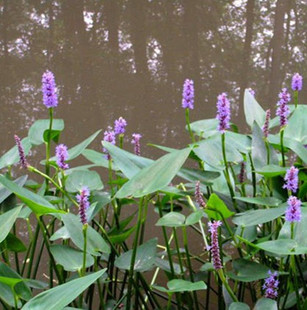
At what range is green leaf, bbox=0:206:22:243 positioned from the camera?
652mm

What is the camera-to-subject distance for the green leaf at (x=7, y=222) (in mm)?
652

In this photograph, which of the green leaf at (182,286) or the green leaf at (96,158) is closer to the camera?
the green leaf at (182,286)

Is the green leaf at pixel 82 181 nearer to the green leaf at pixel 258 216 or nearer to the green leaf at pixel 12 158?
the green leaf at pixel 12 158

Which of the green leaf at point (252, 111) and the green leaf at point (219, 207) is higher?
the green leaf at point (252, 111)

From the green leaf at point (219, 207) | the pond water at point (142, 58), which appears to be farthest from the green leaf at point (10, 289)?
the pond water at point (142, 58)

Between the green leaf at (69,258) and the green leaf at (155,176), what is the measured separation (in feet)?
0.46

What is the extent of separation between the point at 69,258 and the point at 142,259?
0.36 ft

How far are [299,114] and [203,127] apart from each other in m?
0.18

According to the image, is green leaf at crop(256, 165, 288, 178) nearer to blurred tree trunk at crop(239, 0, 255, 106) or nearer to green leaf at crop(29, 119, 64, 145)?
green leaf at crop(29, 119, 64, 145)

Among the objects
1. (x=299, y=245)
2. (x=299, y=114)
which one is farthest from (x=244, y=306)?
(x=299, y=114)

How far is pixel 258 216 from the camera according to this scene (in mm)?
756

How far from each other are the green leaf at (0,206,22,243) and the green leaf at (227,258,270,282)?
0.31 m

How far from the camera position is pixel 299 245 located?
718 millimetres

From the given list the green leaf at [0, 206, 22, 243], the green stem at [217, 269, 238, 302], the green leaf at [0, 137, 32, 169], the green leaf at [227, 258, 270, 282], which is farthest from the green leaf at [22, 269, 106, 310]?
the green leaf at [0, 137, 32, 169]
